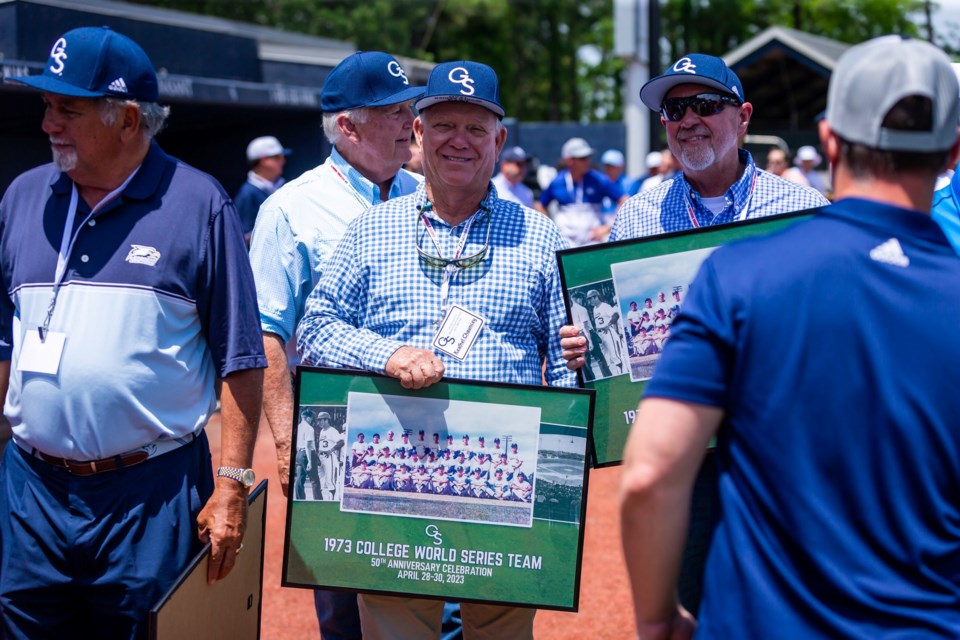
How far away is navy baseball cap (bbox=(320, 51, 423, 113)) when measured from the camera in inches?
155

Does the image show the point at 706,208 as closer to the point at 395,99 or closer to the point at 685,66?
the point at 685,66

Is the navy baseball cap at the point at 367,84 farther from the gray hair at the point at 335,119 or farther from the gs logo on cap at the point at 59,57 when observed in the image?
the gs logo on cap at the point at 59,57

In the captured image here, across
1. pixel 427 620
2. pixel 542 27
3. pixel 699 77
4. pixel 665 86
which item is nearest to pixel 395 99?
pixel 665 86

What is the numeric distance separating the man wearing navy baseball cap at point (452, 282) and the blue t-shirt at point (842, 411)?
142cm

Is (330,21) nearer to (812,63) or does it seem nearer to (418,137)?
(812,63)

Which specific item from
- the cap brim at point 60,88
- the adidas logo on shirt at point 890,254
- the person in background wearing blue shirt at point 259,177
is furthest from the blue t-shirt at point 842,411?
the person in background wearing blue shirt at point 259,177

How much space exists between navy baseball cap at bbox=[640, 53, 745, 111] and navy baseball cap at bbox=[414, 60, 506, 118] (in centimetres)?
61

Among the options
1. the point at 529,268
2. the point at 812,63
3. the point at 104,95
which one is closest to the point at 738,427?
the point at 529,268

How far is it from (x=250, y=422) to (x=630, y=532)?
62.3 inches

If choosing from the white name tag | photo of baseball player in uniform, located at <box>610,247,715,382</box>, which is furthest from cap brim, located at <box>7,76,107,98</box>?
photo of baseball player in uniform, located at <box>610,247,715,382</box>

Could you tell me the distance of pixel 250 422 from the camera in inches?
128

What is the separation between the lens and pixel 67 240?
9.99ft

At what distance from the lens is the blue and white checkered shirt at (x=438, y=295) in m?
3.30

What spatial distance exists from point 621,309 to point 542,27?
47.9 metres
